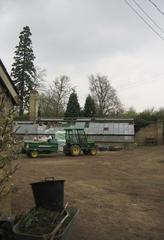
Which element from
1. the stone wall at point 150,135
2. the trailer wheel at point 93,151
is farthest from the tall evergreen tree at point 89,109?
the trailer wheel at point 93,151

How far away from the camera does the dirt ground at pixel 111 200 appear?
8.29 meters

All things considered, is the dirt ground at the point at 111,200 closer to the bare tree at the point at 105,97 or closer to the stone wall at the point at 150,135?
the stone wall at the point at 150,135

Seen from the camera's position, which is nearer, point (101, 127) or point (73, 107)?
point (101, 127)

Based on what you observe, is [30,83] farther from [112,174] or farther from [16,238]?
[16,238]

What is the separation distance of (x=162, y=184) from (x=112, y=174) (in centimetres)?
386

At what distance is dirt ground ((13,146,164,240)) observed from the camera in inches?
326

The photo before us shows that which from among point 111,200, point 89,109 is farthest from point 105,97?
point 111,200

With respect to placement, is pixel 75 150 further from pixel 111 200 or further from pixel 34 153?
pixel 111 200

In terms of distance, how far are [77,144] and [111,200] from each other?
787 inches

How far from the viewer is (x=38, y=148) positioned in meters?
29.9

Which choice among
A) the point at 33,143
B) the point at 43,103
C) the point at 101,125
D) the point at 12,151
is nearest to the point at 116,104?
the point at 43,103

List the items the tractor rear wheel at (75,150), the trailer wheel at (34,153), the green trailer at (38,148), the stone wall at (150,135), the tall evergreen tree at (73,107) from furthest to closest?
the tall evergreen tree at (73,107)
the stone wall at (150,135)
the tractor rear wheel at (75,150)
the trailer wheel at (34,153)
the green trailer at (38,148)

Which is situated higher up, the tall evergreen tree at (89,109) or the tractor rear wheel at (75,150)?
the tall evergreen tree at (89,109)

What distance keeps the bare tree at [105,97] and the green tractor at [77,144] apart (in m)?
34.3
